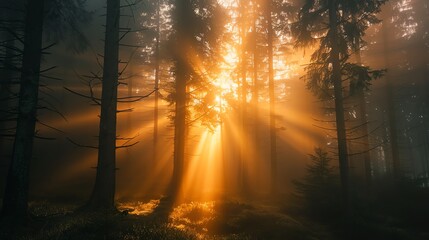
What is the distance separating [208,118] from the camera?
19.8 meters

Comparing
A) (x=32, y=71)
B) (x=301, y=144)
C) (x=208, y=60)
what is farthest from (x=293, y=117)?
(x=32, y=71)

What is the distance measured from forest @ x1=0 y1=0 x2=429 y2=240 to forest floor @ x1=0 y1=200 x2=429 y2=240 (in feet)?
0.22

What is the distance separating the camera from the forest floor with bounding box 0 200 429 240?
7.09 metres

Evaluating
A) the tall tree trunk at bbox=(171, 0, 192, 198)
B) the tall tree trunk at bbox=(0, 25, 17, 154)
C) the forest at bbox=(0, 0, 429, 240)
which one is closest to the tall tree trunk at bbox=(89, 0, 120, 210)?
the forest at bbox=(0, 0, 429, 240)

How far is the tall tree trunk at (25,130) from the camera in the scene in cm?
837

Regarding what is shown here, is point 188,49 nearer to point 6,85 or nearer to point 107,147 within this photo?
point 107,147

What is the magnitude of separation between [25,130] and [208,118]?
12.3 m

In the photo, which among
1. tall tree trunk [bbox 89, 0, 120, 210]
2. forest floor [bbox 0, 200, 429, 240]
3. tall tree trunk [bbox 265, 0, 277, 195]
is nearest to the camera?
forest floor [bbox 0, 200, 429, 240]

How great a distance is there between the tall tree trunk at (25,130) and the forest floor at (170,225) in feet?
2.04

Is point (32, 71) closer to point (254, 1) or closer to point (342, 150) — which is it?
point (342, 150)

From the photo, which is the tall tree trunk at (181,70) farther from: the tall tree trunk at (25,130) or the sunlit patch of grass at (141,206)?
the tall tree trunk at (25,130)

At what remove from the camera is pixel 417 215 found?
13.8 meters

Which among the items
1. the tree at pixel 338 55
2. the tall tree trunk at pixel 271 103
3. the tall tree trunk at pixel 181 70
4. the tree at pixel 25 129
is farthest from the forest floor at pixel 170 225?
the tall tree trunk at pixel 271 103

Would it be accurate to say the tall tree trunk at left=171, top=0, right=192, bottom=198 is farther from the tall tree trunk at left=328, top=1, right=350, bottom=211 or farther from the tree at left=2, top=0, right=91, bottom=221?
the tree at left=2, top=0, right=91, bottom=221
